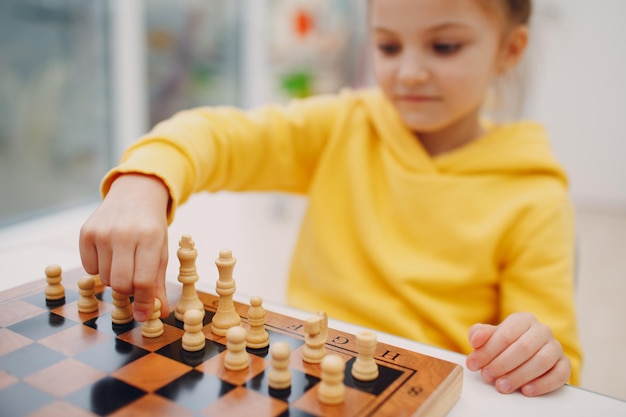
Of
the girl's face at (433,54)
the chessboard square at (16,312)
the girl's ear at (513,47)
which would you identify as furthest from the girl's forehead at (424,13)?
the chessboard square at (16,312)

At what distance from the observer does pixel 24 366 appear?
55cm

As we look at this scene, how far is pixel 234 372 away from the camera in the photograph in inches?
22.1

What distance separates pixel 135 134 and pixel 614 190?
104 inches

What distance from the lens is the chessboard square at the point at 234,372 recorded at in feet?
1.80

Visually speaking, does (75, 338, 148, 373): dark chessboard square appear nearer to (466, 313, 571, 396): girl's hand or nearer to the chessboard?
the chessboard

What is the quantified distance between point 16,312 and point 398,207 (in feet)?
2.26

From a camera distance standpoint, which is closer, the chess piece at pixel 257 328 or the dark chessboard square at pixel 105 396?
the dark chessboard square at pixel 105 396

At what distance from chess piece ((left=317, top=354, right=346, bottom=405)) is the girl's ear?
2.66 ft

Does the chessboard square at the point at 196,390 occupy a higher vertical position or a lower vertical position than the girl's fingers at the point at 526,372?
higher

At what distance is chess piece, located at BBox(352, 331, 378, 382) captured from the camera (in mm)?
559

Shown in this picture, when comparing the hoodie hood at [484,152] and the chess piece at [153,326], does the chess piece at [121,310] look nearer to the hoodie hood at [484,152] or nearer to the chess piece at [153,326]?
the chess piece at [153,326]

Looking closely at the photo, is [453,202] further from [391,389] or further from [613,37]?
[613,37]

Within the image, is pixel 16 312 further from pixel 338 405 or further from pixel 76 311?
pixel 338 405

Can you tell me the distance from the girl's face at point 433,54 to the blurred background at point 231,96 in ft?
1.23
